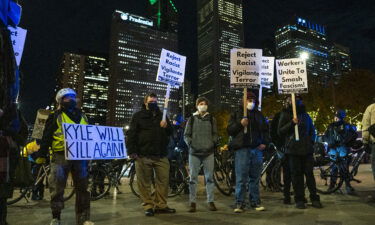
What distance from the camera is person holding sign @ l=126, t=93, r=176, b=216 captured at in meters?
6.71

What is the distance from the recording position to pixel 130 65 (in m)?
142

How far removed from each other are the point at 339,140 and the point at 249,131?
3.45m

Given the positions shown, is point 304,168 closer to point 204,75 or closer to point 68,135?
point 68,135

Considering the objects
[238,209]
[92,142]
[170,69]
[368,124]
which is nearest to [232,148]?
[238,209]

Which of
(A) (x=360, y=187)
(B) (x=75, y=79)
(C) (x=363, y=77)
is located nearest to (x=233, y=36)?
(B) (x=75, y=79)

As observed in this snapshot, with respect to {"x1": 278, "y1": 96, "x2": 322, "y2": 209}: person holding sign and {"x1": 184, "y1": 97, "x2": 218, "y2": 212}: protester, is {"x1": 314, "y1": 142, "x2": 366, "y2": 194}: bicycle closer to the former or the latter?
{"x1": 278, "y1": 96, "x2": 322, "y2": 209}: person holding sign

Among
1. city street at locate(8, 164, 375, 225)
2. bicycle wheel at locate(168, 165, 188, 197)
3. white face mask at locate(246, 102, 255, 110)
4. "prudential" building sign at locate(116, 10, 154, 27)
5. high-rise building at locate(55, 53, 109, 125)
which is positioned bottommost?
city street at locate(8, 164, 375, 225)

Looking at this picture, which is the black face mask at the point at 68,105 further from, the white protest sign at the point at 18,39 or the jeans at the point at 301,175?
the jeans at the point at 301,175

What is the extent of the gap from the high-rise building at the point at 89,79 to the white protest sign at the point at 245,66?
466ft

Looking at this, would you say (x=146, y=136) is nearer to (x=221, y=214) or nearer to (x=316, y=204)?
(x=221, y=214)

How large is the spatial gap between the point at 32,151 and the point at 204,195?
468 centimetres

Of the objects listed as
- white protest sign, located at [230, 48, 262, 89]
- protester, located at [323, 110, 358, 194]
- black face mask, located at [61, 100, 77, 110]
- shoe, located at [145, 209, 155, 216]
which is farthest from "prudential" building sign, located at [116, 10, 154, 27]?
black face mask, located at [61, 100, 77, 110]

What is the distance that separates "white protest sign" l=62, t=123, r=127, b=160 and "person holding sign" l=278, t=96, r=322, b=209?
11.2 feet

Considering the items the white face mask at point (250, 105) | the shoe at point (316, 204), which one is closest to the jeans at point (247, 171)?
the white face mask at point (250, 105)
